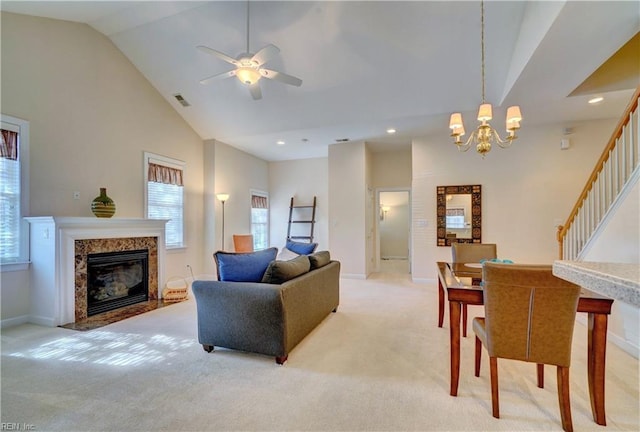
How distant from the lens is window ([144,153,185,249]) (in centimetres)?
479

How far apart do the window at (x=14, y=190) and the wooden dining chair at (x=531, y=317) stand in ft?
15.4

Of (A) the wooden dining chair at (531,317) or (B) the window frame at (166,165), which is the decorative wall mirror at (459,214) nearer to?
(A) the wooden dining chair at (531,317)

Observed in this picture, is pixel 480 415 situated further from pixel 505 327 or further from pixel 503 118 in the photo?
pixel 503 118

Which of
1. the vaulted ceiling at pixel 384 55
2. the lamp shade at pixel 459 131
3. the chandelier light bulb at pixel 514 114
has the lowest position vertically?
the lamp shade at pixel 459 131

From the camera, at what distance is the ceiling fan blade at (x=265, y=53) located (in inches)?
107

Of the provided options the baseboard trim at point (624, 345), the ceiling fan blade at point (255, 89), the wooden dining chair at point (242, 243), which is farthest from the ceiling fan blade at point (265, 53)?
the baseboard trim at point (624, 345)

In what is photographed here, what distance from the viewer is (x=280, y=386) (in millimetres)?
2045

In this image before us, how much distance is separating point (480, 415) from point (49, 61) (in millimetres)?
5614

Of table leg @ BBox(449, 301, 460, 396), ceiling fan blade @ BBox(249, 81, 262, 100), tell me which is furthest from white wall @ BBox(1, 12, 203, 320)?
table leg @ BBox(449, 301, 460, 396)

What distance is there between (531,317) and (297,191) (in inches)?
250

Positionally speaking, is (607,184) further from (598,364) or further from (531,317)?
(531,317)

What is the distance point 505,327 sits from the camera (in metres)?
1.71

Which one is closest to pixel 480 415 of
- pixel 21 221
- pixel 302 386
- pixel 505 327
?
pixel 505 327

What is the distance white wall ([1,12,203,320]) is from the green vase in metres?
0.25
